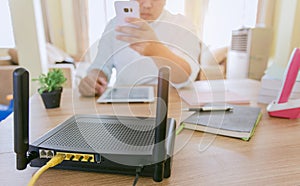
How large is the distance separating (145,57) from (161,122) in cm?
50

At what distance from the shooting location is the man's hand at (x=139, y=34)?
0.57m

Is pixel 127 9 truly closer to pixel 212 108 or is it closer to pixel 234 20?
pixel 212 108

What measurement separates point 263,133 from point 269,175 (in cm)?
19

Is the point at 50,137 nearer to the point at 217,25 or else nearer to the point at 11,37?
the point at 11,37

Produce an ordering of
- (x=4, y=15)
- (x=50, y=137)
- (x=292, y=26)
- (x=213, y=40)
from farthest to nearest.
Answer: (x=213, y=40) < (x=292, y=26) < (x=4, y=15) < (x=50, y=137)

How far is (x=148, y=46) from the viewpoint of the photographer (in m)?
0.68

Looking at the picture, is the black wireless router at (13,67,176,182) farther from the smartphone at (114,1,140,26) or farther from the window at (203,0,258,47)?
the window at (203,0,258,47)

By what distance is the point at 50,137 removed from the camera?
40 cm

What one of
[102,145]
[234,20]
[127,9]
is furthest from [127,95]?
[234,20]

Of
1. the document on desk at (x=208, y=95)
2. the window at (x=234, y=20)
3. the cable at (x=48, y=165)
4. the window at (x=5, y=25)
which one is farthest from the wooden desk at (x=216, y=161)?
the window at (x=234, y=20)

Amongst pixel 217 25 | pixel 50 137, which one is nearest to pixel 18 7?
pixel 50 137

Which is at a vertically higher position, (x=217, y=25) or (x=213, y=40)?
(x=217, y=25)

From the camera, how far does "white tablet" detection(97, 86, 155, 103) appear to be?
794 mm

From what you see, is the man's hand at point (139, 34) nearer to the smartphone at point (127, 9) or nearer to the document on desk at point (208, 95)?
the smartphone at point (127, 9)
